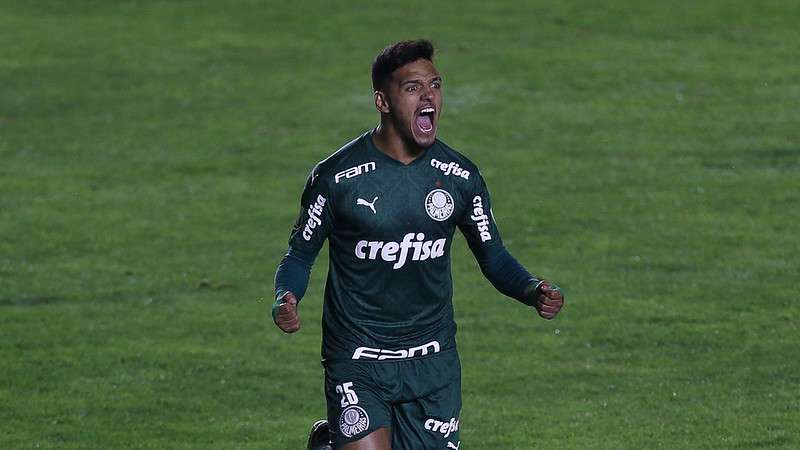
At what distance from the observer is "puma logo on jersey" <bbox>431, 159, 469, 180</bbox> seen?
27.6 feet

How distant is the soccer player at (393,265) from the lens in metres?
8.26

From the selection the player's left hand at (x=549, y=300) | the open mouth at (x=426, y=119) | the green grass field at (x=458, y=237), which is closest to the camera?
the player's left hand at (x=549, y=300)

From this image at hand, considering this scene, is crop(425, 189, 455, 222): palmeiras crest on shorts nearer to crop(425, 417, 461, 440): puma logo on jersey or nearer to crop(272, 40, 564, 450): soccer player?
crop(272, 40, 564, 450): soccer player

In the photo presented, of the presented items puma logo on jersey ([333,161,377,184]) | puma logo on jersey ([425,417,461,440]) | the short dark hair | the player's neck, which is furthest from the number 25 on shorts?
the short dark hair

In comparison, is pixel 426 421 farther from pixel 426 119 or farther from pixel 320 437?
pixel 426 119

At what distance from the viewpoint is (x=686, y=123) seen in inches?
890

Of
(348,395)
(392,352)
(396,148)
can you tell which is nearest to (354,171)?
(396,148)

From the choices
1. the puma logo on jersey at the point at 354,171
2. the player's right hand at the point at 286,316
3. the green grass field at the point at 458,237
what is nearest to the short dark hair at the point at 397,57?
the puma logo on jersey at the point at 354,171

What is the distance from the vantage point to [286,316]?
25.5 ft

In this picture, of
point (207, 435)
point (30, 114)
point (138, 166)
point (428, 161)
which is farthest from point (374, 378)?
point (30, 114)

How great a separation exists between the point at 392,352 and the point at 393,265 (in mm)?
430

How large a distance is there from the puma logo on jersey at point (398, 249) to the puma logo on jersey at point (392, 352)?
0.42m

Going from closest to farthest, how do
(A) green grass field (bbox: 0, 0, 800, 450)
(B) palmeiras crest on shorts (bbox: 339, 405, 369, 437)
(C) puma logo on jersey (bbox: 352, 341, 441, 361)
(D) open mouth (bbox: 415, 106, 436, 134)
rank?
(D) open mouth (bbox: 415, 106, 436, 134) → (B) palmeiras crest on shorts (bbox: 339, 405, 369, 437) → (C) puma logo on jersey (bbox: 352, 341, 441, 361) → (A) green grass field (bbox: 0, 0, 800, 450)

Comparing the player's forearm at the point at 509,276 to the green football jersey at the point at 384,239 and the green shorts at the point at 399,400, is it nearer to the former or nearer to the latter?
the green football jersey at the point at 384,239
